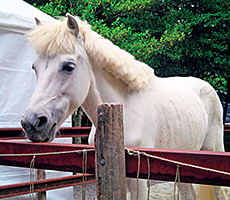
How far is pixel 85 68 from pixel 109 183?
3.79ft

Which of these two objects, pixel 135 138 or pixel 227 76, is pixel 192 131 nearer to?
pixel 135 138

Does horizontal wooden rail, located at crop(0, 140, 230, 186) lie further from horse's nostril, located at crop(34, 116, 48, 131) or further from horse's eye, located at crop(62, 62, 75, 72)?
horse's eye, located at crop(62, 62, 75, 72)

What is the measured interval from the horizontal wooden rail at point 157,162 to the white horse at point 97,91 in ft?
0.56

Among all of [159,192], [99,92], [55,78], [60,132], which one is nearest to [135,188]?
[99,92]

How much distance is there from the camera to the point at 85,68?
227 cm

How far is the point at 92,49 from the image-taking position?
231 centimetres

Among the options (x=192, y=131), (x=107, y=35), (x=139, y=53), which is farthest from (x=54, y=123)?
(x=139, y=53)

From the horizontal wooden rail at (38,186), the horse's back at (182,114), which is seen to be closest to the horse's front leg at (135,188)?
the horse's back at (182,114)

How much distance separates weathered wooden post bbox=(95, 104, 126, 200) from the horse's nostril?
619mm

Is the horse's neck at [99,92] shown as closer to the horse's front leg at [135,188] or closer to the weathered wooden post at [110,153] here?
the horse's front leg at [135,188]

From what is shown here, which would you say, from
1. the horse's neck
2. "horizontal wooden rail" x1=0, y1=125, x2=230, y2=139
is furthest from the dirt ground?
the horse's neck

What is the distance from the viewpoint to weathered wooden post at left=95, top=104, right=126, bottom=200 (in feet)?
4.40

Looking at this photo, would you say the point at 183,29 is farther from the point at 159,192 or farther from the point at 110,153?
the point at 110,153

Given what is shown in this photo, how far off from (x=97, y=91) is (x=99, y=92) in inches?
0.8
